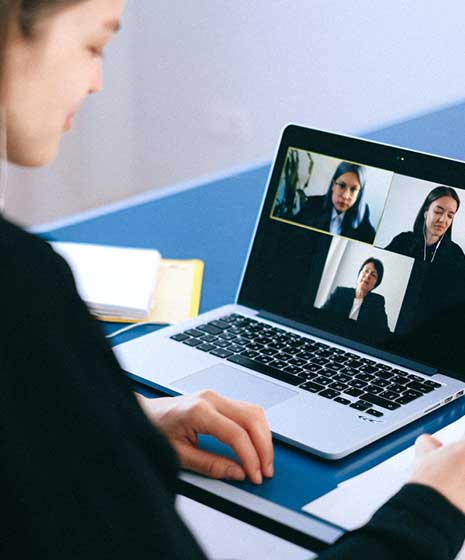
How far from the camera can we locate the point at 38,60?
749 mm

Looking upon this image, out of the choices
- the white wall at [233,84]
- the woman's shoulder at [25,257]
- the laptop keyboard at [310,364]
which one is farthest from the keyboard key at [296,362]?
the white wall at [233,84]

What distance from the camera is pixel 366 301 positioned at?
4.16 feet

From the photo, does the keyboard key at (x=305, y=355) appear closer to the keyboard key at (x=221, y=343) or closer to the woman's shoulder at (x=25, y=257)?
the keyboard key at (x=221, y=343)

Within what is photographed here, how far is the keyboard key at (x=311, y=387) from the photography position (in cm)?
116

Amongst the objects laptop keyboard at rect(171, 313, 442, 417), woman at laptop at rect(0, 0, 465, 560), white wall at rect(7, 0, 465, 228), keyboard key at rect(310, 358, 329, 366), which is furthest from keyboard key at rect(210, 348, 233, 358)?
white wall at rect(7, 0, 465, 228)

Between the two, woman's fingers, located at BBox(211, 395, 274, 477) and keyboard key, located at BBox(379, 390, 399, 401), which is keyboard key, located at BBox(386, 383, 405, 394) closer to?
keyboard key, located at BBox(379, 390, 399, 401)

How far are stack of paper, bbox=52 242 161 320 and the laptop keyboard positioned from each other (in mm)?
127

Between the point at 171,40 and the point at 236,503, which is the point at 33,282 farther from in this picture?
the point at 171,40

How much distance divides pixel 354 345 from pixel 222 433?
1.00 ft

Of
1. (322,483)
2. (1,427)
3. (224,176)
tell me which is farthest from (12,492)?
(224,176)

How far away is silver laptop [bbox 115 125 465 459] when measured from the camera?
1152 mm

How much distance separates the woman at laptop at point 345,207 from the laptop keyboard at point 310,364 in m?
0.15

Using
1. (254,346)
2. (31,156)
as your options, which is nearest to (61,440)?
(31,156)

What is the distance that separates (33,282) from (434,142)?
1.43 m
